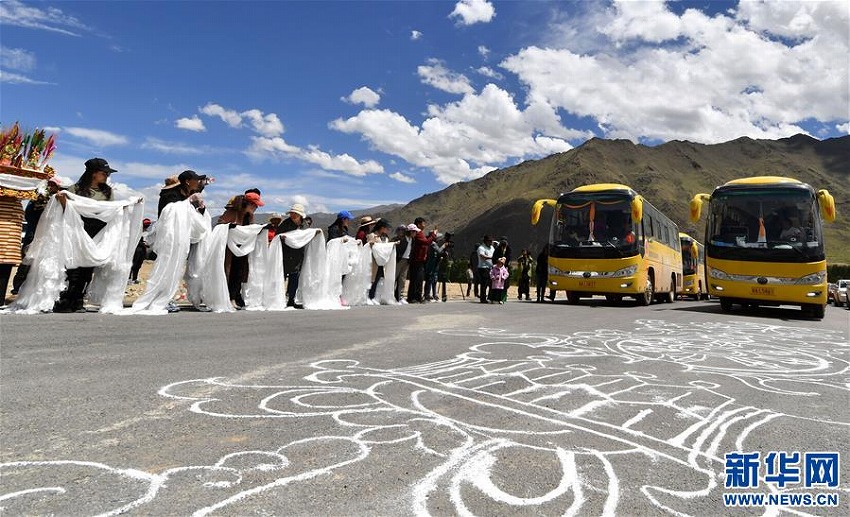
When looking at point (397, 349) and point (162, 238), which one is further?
point (162, 238)

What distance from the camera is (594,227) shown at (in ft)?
48.6

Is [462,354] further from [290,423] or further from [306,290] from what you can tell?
[306,290]

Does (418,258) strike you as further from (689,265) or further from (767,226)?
(689,265)

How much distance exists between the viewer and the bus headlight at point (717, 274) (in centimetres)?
1285

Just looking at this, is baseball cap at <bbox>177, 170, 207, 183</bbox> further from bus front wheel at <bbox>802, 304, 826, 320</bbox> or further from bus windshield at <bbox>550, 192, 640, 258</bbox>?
bus front wheel at <bbox>802, 304, 826, 320</bbox>

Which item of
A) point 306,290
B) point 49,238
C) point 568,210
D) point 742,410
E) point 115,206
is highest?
point 568,210

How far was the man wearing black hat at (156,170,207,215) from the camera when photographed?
8250 mm

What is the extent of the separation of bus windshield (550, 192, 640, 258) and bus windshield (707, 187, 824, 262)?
2.09 metres

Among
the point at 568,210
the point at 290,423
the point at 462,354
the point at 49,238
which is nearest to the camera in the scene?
the point at 290,423

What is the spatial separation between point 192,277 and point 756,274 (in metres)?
12.0

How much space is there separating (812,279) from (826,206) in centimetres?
180

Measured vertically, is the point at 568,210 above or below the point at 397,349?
above

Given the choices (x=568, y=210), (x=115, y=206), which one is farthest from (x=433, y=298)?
(x=115, y=206)

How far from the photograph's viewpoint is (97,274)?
24.1ft
